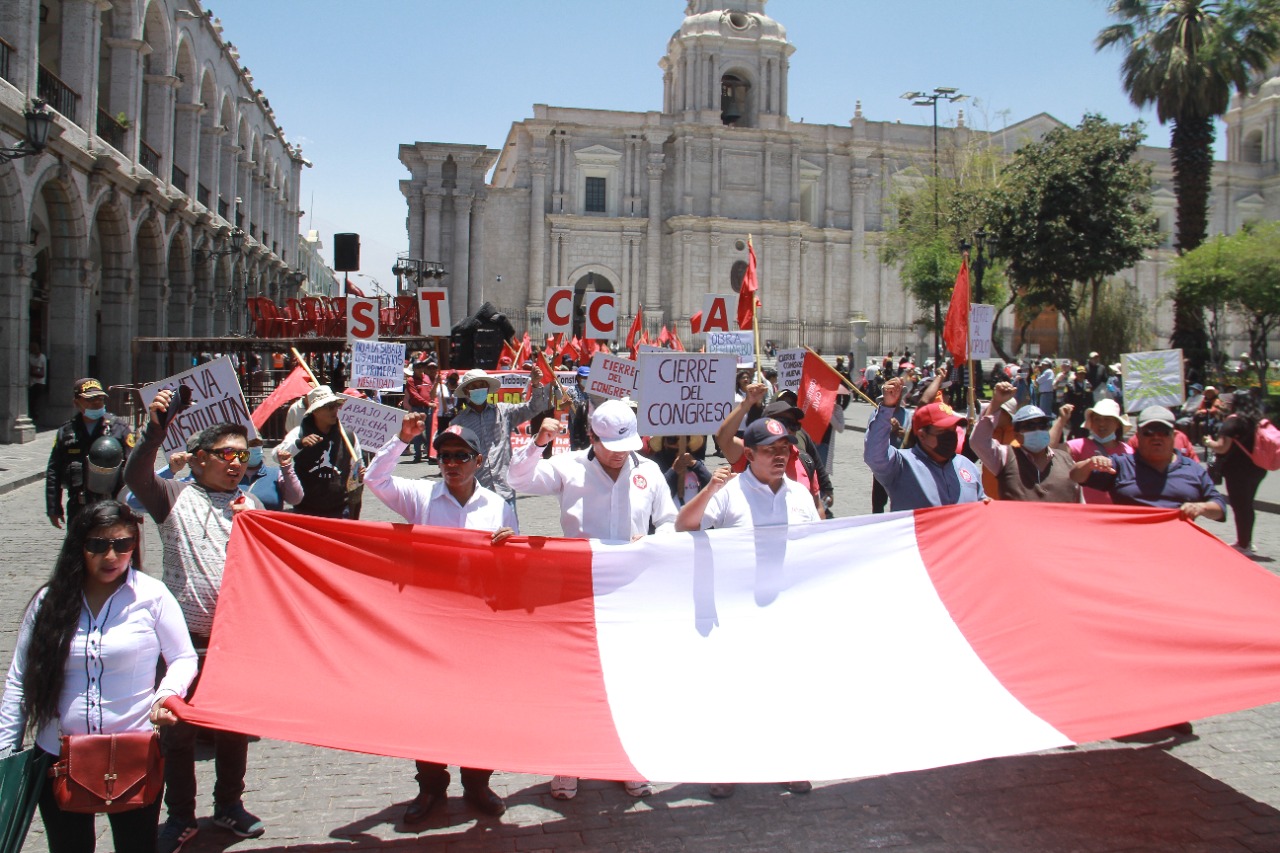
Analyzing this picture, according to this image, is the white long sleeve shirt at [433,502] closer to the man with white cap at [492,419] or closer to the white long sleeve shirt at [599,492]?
the white long sleeve shirt at [599,492]

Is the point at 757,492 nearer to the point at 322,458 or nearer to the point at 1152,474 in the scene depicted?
the point at 1152,474

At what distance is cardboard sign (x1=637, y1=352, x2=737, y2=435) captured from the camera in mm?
6406

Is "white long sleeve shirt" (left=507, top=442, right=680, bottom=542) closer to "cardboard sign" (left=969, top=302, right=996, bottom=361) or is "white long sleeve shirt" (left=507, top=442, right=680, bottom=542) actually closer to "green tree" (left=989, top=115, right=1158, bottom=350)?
"cardboard sign" (left=969, top=302, right=996, bottom=361)

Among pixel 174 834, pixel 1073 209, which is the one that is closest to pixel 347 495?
pixel 174 834

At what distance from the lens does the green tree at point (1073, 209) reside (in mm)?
36031

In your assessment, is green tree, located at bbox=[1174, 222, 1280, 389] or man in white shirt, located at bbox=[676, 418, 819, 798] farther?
green tree, located at bbox=[1174, 222, 1280, 389]

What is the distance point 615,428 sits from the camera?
4930mm

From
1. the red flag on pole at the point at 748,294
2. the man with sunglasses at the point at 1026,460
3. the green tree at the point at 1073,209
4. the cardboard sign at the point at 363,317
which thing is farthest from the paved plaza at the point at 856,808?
the green tree at the point at 1073,209

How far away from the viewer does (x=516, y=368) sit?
16.7 metres

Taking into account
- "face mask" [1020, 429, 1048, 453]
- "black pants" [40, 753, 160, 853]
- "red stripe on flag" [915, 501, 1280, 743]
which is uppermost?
"face mask" [1020, 429, 1048, 453]

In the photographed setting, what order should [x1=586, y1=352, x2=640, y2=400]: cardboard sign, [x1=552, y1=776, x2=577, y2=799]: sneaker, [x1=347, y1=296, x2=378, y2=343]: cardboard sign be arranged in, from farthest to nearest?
[x1=347, y1=296, x2=378, y2=343]: cardboard sign → [x1=586, y1=352, x2=640, y2=400]: cardboard sign → [x1=552, y1=776, x2=577, y2=799]: sneaker

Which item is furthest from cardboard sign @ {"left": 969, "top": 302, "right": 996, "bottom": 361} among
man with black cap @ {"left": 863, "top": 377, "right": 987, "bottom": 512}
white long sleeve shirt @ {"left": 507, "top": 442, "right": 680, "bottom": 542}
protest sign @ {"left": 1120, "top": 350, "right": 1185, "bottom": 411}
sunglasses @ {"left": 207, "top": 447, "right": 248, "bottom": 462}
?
sunglasses @ {"left": 207, "top": 447, "right": 248, "bottom": 462}

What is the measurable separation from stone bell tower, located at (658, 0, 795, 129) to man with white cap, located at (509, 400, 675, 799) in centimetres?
5491

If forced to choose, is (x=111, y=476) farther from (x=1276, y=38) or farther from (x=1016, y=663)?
(x=1276, y=38)
